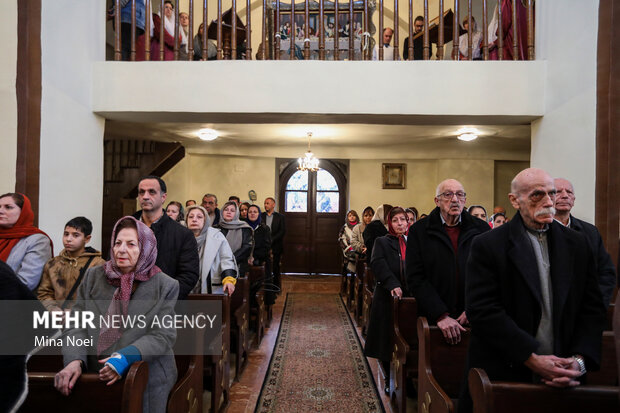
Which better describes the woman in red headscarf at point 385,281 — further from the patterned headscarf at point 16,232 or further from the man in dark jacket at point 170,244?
the patterned headscarf at point 16,232

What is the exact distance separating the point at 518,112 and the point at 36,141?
4.55 m

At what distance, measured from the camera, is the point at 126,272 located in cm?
183

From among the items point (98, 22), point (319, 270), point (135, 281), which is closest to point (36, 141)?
point (98, 22)

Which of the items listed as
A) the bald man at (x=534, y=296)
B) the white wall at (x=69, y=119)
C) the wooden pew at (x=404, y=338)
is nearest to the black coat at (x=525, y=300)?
the bald man at (x=534, y=296)

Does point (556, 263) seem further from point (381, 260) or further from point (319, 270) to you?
point (319, 270)

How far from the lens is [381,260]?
137 inches

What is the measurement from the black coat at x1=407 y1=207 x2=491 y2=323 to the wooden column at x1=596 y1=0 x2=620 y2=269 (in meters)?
1.24

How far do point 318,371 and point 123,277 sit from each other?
255cm

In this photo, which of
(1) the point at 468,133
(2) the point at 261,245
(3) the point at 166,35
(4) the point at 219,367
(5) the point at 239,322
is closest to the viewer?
(4) the point at 219,367

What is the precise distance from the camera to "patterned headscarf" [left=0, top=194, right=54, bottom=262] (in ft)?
8.67

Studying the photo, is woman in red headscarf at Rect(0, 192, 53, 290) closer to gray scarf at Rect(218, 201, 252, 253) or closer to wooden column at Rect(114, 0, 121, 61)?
gray scarf at Rect(218, 201, 252, 253)

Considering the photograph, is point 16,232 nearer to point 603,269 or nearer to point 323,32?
point 323,32

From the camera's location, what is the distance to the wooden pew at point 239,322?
12.1 feet

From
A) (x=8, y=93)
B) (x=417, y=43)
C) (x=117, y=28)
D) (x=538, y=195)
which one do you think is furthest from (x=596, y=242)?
(x=417, y=43)
